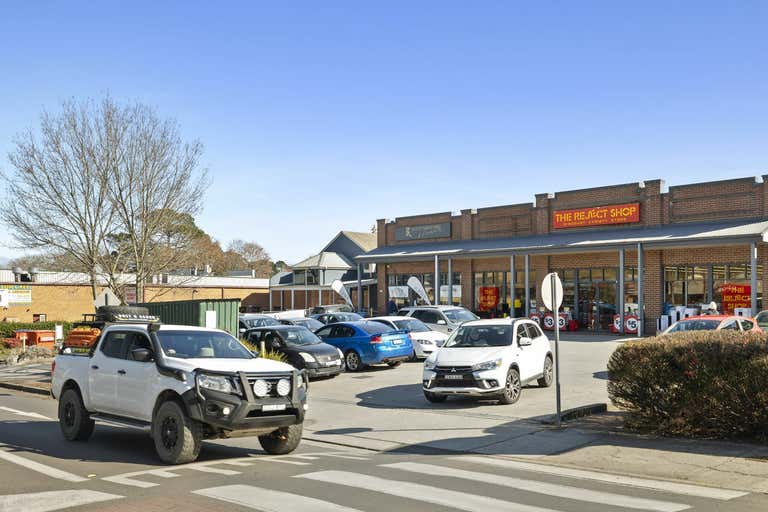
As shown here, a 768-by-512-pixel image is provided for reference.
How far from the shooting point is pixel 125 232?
30.2m

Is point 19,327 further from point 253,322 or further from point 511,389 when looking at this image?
point 511,389

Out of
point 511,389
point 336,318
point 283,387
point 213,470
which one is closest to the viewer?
point 213,470

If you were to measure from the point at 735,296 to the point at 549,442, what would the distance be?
879 inches

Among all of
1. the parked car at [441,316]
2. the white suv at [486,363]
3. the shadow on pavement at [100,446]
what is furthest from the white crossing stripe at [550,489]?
the parked car at [441,316]

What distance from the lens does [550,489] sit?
8258mm

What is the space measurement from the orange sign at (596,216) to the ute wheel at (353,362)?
58.6 ft

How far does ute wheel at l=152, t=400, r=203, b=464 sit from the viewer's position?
9.56 metres

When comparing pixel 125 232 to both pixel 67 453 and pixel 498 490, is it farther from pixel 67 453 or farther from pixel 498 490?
pixel 498 490

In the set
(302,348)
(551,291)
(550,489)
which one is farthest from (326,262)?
(550,489)

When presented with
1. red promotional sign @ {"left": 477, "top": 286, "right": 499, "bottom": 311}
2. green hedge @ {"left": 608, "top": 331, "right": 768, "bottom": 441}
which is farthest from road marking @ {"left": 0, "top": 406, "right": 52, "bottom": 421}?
red promotional sign @ {"left": 477, "top": 286, "right": 499, "bottom": 311}

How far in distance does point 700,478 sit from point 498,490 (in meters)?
2.62

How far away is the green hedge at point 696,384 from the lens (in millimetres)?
10570

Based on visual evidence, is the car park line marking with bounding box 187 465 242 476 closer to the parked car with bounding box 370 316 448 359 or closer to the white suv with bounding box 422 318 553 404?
the white suv with bounding box 422 318 553 404

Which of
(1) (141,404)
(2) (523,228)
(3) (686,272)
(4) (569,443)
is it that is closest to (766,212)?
(3) (686,272)
